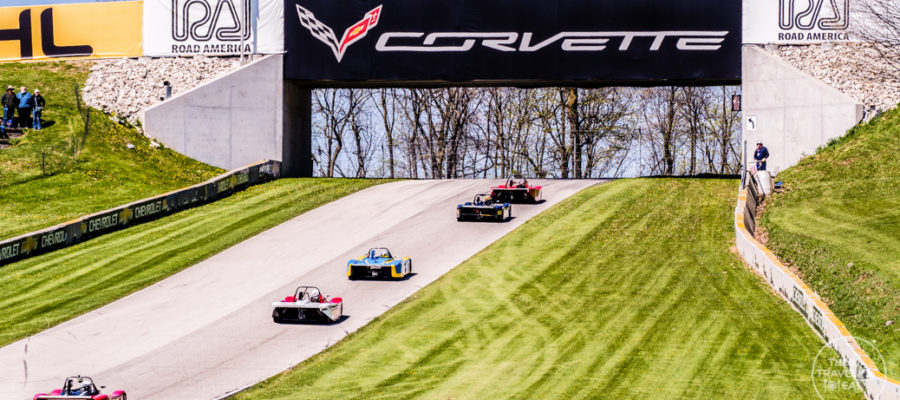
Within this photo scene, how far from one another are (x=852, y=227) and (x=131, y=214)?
75.6 ft

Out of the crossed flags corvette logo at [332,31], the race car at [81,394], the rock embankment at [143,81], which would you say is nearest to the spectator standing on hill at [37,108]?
the rock embankment at [143,81]

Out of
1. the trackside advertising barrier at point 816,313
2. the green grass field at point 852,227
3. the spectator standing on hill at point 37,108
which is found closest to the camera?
the trackside advertising barrier at point 816,313

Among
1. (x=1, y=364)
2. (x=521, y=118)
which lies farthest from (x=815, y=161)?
(x=521, y=118)

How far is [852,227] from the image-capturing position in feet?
83.6

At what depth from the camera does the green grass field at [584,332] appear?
17.1 meters

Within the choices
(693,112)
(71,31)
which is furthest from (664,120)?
(71,31)

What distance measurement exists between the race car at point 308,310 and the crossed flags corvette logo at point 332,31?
2240 cm

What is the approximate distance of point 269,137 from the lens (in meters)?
41.6

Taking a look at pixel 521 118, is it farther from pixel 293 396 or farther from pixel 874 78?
pixel 293 396

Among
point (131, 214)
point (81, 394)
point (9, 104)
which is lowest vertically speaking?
→ point (81, 394)

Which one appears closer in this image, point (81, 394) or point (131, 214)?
point (81, 394)

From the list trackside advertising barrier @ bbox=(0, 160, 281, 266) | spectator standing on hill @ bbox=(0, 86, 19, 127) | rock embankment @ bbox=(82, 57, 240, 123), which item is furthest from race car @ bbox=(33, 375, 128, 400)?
rock embankment @ bbox=(82, 57, 240, 123)

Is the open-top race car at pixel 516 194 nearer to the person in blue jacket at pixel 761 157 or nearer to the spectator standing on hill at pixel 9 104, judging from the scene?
the person in blue jacket at pixel 761 157

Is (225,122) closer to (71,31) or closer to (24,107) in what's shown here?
(24,107)
